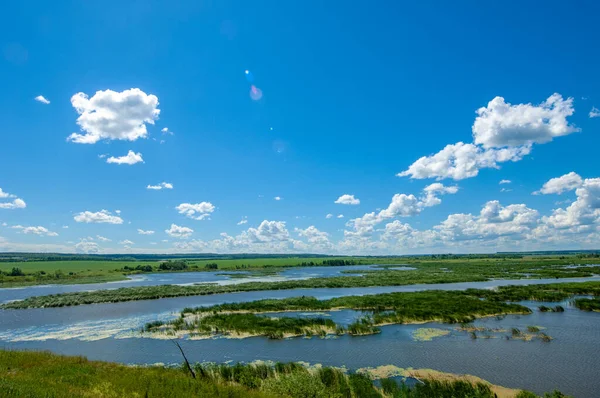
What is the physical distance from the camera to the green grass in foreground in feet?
49.7

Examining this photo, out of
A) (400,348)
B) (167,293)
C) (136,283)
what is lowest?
(136,283)

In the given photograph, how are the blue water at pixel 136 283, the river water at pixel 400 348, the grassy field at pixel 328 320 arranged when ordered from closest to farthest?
the river water at pixel 400 348
the grassy field at pixel 328 320
the blue water at pixel 136 283

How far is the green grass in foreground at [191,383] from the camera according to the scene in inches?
596

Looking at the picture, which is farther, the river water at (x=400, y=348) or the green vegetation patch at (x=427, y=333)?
the green vegetation patch at (x=427, y=333)

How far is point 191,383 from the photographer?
17203mm

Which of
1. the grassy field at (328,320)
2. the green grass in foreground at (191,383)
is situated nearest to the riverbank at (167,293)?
the grassy field at (328,320)

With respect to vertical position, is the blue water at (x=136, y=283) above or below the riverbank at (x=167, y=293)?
below

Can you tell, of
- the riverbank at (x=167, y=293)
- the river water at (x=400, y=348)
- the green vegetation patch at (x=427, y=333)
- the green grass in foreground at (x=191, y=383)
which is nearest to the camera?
the green grass in foreground at (x=191, y=383)

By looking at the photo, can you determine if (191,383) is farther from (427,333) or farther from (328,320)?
(427,333)

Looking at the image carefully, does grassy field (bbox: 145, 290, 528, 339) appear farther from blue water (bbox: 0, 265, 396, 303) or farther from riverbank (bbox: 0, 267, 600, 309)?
blue water (bbox: 0, 265, 396, 303)

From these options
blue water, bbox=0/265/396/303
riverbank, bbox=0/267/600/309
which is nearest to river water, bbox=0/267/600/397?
riverbank, bbox=0/267/600/309

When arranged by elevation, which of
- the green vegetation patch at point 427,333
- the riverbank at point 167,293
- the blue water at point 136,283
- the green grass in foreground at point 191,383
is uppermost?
the green grass in foreground at point 191,383

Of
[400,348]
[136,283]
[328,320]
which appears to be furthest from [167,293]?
[400,348]

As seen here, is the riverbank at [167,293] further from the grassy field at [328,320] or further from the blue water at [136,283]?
the grassy field at [328,320]
